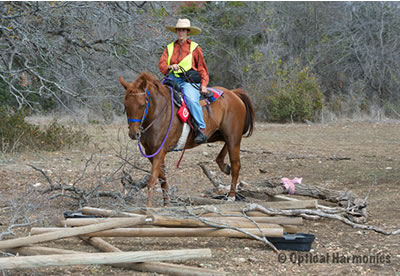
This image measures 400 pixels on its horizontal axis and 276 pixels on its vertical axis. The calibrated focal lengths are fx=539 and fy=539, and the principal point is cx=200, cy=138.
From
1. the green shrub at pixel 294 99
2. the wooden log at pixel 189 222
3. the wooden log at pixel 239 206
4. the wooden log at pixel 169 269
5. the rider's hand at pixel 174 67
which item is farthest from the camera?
the green shrub at pixel 294 99

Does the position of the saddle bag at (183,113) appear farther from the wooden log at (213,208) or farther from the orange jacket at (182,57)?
the wooden log at (213,208)

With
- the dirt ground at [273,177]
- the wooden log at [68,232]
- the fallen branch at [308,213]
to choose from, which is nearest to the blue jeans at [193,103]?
the dirt ground at [273,177]

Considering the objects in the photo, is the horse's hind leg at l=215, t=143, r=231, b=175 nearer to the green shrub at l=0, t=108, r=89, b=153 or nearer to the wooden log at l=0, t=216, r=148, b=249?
the wooden log at l=0, t=216, r=148, b=249

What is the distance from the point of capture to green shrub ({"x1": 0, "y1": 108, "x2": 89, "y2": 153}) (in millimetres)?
11422

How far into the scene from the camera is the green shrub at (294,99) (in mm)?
19312

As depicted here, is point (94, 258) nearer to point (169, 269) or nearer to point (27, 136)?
point (169, 269)

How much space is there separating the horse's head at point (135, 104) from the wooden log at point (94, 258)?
2.32 metres

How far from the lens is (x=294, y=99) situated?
63.4ft

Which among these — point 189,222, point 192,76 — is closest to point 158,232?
point 189,222

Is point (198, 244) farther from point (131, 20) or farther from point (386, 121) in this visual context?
point (386, 121)

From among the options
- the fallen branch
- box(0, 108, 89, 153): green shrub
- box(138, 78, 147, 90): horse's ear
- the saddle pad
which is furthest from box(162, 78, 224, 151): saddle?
box(0, 108, 89, 153): green shrub

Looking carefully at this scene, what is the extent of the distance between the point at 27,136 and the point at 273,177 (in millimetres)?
5533

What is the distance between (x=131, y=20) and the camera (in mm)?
9344

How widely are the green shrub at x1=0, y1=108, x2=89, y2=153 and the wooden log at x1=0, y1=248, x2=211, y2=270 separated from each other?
7.02m
